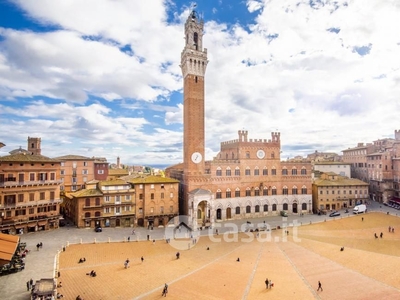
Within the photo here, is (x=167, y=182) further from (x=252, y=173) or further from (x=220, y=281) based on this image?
(x=220, y=281)

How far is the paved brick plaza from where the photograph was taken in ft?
82.4

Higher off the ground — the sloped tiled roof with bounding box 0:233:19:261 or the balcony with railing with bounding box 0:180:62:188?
the balcony with railing with bounding box 0:180:62:188

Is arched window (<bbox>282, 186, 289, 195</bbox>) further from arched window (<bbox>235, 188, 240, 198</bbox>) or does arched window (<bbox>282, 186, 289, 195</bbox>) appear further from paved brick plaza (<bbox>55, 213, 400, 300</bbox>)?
paved brick plaza (<bbox>55, 213, 400, 300</bbox>)

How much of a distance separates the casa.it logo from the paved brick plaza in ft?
4.52

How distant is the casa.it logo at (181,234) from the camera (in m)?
40.3

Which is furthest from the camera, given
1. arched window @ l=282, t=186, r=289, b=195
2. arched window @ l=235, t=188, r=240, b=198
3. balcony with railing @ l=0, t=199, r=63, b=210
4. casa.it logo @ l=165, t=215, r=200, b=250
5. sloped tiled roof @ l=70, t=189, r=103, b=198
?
arched window @ l=282, t=186, r=289, b=195

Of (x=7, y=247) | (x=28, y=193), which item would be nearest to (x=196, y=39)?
(x=28, y=193)

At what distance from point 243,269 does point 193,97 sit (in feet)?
117

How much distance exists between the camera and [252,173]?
199ft

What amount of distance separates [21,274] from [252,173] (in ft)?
151

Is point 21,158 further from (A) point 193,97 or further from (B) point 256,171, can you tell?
(B) point 256,171

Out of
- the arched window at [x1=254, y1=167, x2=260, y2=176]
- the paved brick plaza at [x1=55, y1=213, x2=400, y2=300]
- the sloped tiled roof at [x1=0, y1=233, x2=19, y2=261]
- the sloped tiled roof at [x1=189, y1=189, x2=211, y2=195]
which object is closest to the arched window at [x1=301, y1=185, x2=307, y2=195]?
the arched window at [x1=254, y1=167, x2=260, y2=176]

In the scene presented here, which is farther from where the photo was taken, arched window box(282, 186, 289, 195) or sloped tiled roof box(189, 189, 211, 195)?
arched window box(282, 186, 289, 195)

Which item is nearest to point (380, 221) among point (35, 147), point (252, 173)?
point (252, 173)
